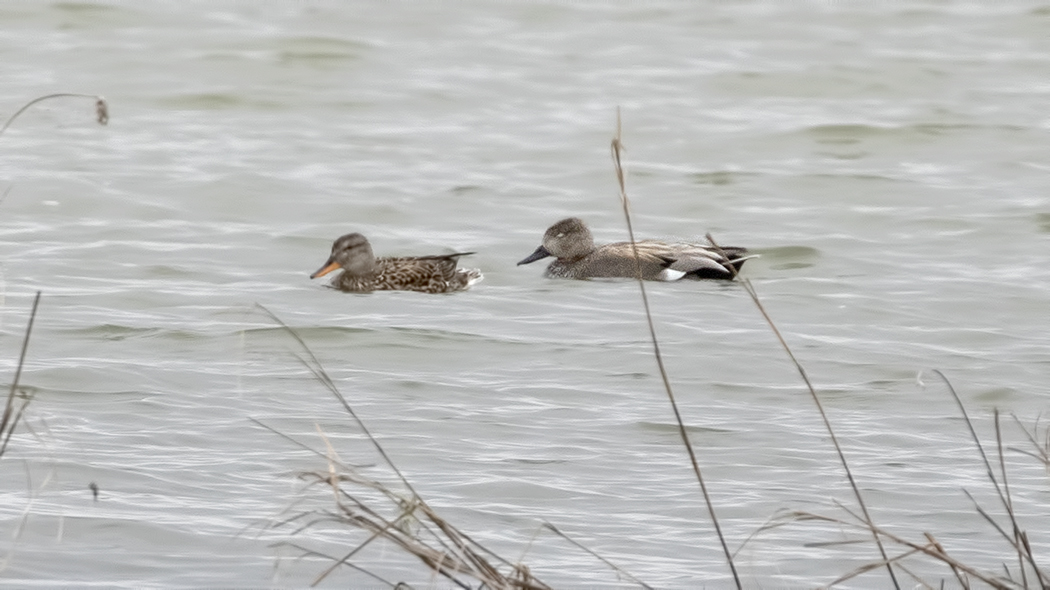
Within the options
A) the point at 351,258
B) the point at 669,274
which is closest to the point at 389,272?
the point at 351,258

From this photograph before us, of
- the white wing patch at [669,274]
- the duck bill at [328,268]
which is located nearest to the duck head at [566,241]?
the white wing patch at [669,274]

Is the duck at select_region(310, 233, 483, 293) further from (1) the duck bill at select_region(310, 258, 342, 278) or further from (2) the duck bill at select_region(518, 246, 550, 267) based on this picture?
(2) the duck bill at select_region(518, 246, 550, 267)

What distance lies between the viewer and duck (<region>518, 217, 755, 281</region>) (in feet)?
35.0

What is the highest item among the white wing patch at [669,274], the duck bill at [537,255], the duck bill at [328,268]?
the duck bill at [328,268]

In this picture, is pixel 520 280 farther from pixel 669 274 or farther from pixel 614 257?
pixel 669 274

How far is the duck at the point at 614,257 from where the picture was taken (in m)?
10.7

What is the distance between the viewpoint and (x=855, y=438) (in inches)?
279

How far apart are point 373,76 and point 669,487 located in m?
11.6

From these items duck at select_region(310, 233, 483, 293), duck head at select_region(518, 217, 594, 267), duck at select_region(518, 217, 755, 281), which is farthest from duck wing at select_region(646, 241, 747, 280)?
duck at select_region(310, 233, 483, 293)

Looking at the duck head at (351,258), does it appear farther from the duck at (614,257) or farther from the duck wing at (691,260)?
the duck wing at (691,260)

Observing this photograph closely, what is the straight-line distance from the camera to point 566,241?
35.9 feet

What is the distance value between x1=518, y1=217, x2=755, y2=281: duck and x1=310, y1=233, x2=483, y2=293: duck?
0.62 m

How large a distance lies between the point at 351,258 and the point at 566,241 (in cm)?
123

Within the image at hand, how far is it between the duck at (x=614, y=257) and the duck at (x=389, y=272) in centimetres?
62
